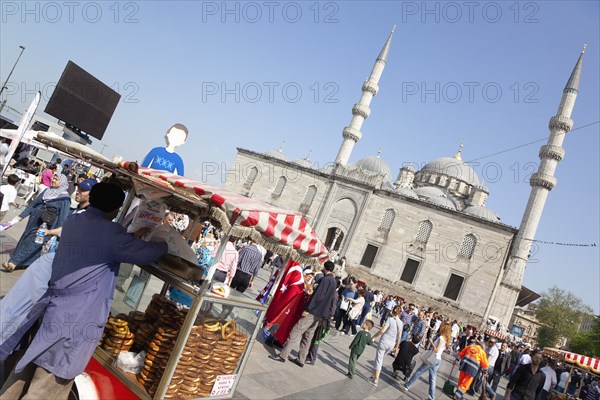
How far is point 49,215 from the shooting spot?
6.59 m

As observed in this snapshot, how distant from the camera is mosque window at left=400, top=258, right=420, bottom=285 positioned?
1253 inches

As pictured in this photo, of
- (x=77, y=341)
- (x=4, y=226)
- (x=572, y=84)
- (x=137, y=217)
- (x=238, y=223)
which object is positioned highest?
(x=572, y=84)

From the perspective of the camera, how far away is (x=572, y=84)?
32500 millimetres

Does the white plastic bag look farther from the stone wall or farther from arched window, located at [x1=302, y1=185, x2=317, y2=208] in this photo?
arched window, located at [x1=302, y1=185, x2=317, y2=208]

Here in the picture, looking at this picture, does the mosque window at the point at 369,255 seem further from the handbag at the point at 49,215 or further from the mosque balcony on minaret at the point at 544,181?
the handbag at the point at 49,215

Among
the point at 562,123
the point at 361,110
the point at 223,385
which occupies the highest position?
the point at 562,123

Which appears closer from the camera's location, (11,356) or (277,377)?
(11,356)

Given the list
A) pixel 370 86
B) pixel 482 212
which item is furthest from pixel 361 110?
pixel 482 212

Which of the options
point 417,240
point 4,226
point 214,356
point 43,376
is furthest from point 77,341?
point 417,240

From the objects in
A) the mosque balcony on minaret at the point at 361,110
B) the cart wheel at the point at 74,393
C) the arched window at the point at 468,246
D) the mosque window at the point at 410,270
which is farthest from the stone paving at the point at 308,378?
the mosque balcony on minaret at the point at 361,110

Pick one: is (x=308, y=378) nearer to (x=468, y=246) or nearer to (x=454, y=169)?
(x=468, y=246)

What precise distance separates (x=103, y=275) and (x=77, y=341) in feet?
1.62

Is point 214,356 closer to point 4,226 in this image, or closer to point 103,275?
point 103,275

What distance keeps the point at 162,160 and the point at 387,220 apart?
30659 millimetres
